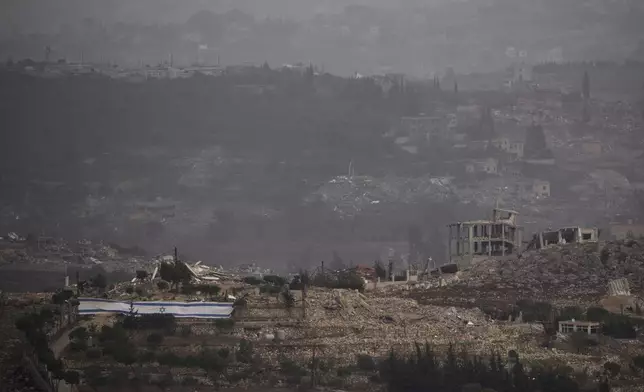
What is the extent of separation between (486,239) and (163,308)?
33.4 ft

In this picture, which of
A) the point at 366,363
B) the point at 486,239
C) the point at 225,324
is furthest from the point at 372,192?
the point at 366,363

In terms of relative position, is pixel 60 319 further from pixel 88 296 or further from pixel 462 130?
pixel 462 130

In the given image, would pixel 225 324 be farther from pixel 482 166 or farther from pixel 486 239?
pixel 482 166

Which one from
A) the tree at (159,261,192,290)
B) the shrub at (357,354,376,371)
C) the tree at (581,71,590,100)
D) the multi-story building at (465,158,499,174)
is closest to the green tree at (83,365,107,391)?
the shrub at (357,354,376,371)

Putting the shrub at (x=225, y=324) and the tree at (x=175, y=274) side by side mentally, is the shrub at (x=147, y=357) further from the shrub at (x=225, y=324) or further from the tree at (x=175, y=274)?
the tree at (x=175, y=274)

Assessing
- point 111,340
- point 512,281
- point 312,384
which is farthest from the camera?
point 512,281

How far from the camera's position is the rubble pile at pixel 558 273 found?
85.4ft

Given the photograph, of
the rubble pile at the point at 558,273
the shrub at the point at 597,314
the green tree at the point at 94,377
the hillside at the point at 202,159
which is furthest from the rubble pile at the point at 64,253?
the green tree at the point at 94,377

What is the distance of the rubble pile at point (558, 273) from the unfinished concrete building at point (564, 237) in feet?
5.58

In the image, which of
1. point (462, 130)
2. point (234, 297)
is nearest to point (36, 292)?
point (234, 297)

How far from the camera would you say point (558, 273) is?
26.8 metres

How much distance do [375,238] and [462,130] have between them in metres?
6.69

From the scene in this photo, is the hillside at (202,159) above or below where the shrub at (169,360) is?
above

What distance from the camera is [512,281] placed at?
1056 inches
